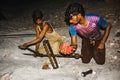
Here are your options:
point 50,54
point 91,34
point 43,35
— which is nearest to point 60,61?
point 50,54

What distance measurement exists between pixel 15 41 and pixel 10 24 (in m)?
1.88

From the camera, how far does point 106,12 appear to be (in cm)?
738

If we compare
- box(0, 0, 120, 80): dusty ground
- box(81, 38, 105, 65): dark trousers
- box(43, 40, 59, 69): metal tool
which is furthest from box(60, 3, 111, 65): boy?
box(43, 40, 59, 69): metal tool

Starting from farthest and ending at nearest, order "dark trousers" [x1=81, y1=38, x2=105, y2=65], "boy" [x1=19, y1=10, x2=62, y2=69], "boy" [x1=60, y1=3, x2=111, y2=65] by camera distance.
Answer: "boy" [x1=19, y1=10, x2=62, y2=69]
"dark trousers" [x1=81, y1=38, x2=105, y2=65]
"boy" [x1=60, y1=3, x2=111, y2=65]

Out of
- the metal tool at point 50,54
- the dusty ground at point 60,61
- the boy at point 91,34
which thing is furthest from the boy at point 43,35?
the boy at point 91,34

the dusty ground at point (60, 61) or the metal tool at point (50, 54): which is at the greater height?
the metal tool at point (50, 54)

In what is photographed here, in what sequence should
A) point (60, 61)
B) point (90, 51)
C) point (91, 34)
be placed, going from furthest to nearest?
point (60, 61)
point (90, 51)
point (91, 34)

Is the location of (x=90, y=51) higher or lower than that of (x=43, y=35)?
lower

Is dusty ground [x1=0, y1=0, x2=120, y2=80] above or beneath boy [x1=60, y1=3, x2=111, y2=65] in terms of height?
beneath

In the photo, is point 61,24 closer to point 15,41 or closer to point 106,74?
point 15,41

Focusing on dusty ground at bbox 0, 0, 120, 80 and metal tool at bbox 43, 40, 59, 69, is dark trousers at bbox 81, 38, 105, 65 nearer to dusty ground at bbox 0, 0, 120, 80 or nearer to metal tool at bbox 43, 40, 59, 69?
dusty ground at bbox 0, 0, 120, 80

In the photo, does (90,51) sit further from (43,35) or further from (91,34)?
(43,35)

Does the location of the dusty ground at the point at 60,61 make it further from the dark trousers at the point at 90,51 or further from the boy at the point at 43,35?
the boy at the point at 43,35

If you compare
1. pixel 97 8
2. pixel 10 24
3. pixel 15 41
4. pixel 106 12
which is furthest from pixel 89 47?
pixel 10 24
